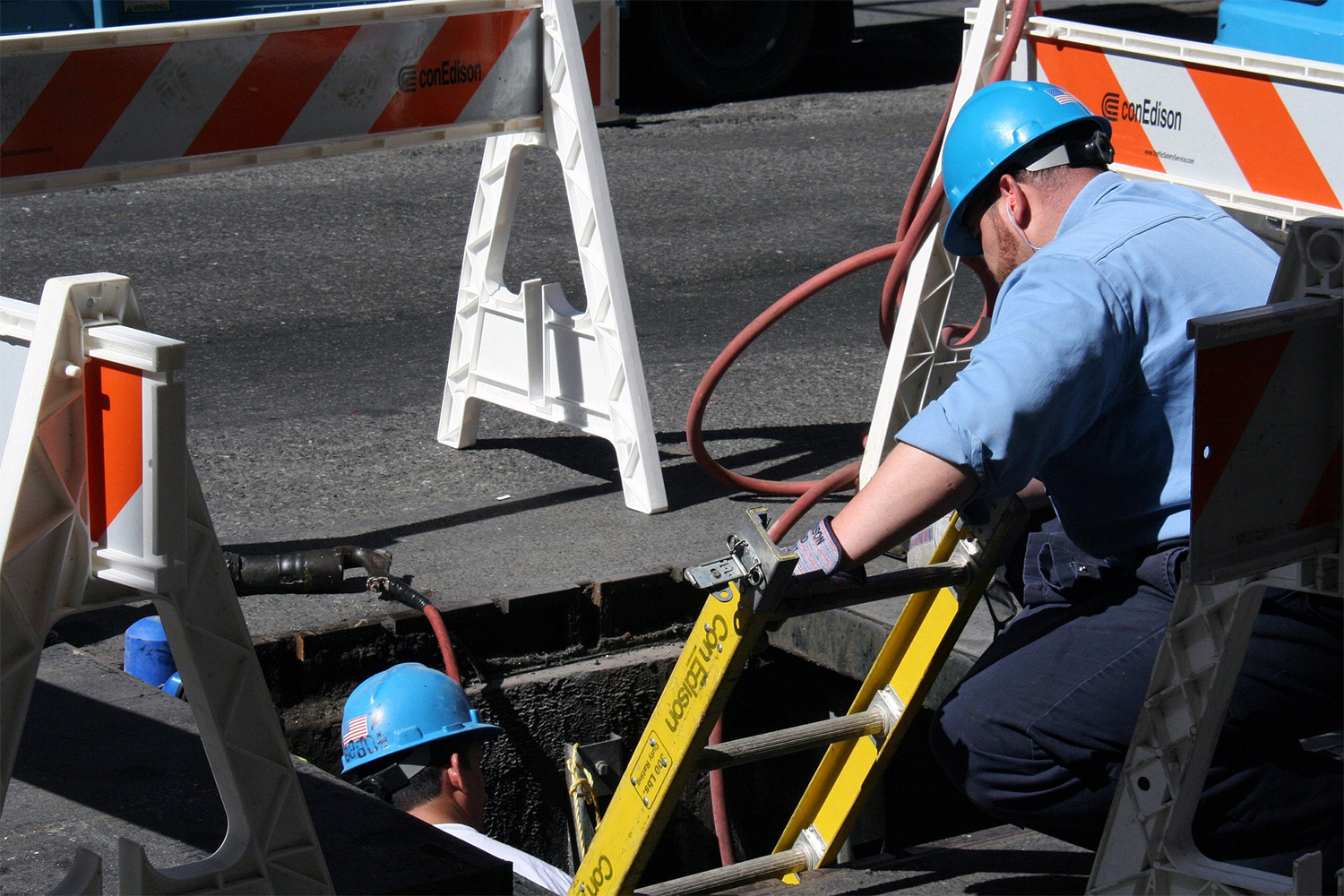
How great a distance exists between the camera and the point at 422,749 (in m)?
3.97

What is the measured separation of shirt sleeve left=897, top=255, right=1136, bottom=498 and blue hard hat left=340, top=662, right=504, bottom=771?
176 cm

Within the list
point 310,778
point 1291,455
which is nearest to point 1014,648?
point 1291,455

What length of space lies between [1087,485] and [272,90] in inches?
120

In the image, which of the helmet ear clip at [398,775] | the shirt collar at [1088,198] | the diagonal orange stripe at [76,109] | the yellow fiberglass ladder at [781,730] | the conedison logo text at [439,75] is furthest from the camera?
the conedison logo text at [439,75]

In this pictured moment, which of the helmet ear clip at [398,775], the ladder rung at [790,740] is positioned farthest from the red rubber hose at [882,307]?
the ladder rung at [790,740]

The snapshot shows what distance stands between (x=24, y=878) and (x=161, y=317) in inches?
199

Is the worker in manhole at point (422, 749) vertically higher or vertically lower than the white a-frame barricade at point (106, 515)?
lower

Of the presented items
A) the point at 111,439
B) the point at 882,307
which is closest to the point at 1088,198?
the point at 111,439

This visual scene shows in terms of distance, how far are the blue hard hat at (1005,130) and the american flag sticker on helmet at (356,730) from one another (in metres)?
2.03

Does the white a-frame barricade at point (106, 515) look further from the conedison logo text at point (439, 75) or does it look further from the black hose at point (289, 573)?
the conedison logo text at point (439, 75)

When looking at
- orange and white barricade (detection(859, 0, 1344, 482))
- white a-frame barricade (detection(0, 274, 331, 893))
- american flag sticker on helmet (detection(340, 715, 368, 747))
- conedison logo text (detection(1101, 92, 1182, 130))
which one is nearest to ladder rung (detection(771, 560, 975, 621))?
white a-frame barricade (detection(0, 274, 331, 893))

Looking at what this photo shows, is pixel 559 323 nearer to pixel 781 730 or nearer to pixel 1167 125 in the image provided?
pixel 1167 125

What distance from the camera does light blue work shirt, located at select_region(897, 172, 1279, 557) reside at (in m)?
2.70

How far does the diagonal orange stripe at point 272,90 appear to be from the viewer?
484cm
